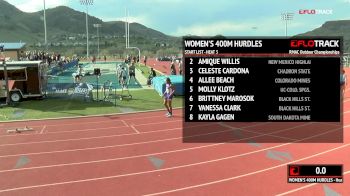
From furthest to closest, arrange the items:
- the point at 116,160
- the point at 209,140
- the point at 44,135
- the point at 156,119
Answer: the point at 156,119 → the point at 44,135 → the point at 209,140 → the point at 116,160

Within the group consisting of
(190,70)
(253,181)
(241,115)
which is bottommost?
(253,181)

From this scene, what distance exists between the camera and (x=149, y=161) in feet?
41.5

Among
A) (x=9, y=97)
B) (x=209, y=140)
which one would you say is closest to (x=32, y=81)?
(x=9, y=97)

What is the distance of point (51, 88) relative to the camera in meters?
30.1

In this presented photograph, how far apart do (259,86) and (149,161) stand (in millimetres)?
4239

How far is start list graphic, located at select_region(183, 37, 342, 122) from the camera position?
32.7 feet

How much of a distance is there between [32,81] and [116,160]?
1642 cm

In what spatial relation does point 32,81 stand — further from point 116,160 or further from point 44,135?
point 116,160

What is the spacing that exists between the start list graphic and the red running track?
1678 mm

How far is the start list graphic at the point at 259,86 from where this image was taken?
32.7 ft

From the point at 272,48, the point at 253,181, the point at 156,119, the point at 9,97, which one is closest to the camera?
the point at 272,48
